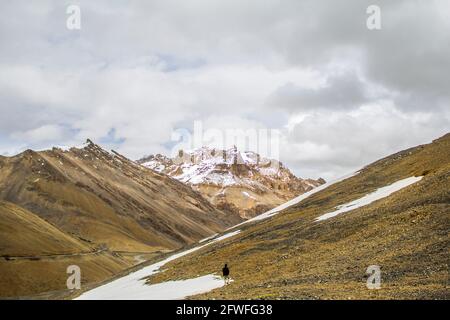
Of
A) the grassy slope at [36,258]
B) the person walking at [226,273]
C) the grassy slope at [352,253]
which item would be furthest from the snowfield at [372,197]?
the grassy slope at [36,258]

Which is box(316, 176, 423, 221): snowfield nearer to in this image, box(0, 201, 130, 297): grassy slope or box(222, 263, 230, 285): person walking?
box(222, 263, 230, 285): person walking

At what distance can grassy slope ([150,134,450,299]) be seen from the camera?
21750 millimetres

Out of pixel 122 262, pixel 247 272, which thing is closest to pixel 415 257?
pixel 247 272

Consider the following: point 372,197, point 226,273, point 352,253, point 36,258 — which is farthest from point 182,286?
point 36,258

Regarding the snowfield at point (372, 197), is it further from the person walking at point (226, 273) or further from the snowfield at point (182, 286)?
the person walking at point (226, 273)

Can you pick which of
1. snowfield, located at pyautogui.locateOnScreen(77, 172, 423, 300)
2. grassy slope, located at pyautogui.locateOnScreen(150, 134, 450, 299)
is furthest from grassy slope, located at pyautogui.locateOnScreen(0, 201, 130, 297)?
grassy slope, located at pyautogui.locateOnScreen(150, 134, 450, 299)

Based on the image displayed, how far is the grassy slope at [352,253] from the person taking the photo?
21.8 metres

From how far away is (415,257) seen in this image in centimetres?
2489

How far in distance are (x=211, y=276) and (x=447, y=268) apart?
58.5 ft

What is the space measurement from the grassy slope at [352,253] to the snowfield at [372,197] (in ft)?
4.75

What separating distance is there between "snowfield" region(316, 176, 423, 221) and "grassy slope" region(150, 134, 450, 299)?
145 cm

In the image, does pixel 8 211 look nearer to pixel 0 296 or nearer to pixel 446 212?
pixel 0 296

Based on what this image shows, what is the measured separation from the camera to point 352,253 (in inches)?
1156

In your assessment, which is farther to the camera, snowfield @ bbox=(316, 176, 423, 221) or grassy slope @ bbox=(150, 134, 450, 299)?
snowfield @ bbox=(316, 176, 423, 221)
